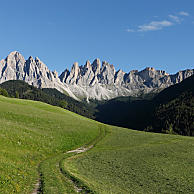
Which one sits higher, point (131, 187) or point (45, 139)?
point (45, 139)

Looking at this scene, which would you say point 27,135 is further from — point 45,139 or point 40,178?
point 40,178

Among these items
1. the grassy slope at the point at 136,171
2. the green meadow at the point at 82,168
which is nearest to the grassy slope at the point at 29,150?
the green meadow at the point at 82,168

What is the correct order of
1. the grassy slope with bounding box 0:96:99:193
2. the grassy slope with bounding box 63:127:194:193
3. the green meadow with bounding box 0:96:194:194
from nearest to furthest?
the grassy slope with bounding box 0:96:99:193, the green meadow with bounding box 0:96:194:194, the grassy slope with bounding box 63:127:194:193

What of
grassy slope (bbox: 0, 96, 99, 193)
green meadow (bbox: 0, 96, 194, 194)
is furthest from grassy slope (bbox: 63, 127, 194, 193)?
grassy slope (bbox: 0, 96, 99, 193)

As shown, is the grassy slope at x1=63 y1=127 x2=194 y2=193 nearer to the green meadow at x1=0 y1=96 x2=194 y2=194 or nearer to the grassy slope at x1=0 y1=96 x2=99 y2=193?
the green meadow at x1=0 y1=96 x2=194 y2=194

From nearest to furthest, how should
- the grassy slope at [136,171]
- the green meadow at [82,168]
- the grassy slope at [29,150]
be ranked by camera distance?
1. the grassy slope at [29,150]
2. the green meadow at [82,168]
3. the grassy slope at [136,171]

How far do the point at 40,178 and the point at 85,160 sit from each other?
46.0ft

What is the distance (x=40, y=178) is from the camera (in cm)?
2534

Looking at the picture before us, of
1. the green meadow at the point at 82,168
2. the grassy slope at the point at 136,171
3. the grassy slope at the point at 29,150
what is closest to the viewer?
the grassy slope at the point at 29,150

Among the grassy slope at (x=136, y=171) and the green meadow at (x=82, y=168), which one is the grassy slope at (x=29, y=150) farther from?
the grassy slope at (x=136, y=171)

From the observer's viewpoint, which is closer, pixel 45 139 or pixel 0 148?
pixel 0 148

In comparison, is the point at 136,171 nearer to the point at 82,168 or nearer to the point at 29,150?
the point at 82,168

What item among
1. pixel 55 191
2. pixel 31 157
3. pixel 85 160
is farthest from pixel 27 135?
pixel 55 191

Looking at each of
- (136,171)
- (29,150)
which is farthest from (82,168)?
(29,150)
